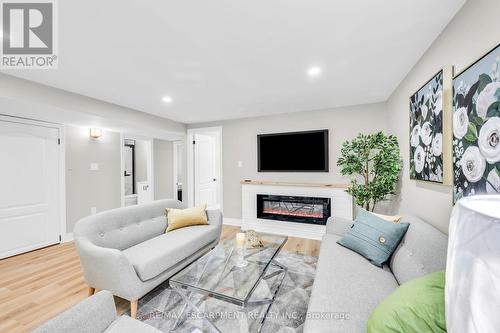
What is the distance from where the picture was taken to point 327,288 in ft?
4.61

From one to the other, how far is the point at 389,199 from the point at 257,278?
2.45m

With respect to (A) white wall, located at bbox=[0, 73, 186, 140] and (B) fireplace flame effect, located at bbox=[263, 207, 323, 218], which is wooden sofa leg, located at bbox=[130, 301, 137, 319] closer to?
(A) white wall, located at bbox=[0, 73, 186, 140]

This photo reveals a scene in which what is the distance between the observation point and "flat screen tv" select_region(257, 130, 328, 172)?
3.73 m

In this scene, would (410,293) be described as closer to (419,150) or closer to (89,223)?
(419,150)

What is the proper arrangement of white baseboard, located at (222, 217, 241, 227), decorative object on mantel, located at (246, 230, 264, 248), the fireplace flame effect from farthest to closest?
1. white baseboard, located at (222, 217, 241, 227)
2. the fireplace flame effect
3. decorative object on mantel, located at (246, 230, 264, 248)

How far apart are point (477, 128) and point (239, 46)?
69.4 inches

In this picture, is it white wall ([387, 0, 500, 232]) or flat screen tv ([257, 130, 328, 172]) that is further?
flat screen tv ([257, 130, 328, 172])

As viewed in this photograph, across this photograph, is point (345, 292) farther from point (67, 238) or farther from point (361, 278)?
point (67, 238)

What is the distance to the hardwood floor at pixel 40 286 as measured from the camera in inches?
69.2

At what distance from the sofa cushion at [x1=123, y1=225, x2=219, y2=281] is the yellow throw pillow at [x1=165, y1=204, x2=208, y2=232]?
67 millimetres

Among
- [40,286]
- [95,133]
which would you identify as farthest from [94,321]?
[95,133]

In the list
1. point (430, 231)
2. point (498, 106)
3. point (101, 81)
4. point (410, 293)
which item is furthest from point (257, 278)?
point (101, 81)

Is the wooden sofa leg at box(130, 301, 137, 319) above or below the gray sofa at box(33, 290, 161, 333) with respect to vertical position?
Result: below

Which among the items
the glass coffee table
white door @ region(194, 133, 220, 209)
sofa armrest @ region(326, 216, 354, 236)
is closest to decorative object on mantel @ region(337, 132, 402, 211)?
sofa armrest @ region(326, 216, 354, 236)
